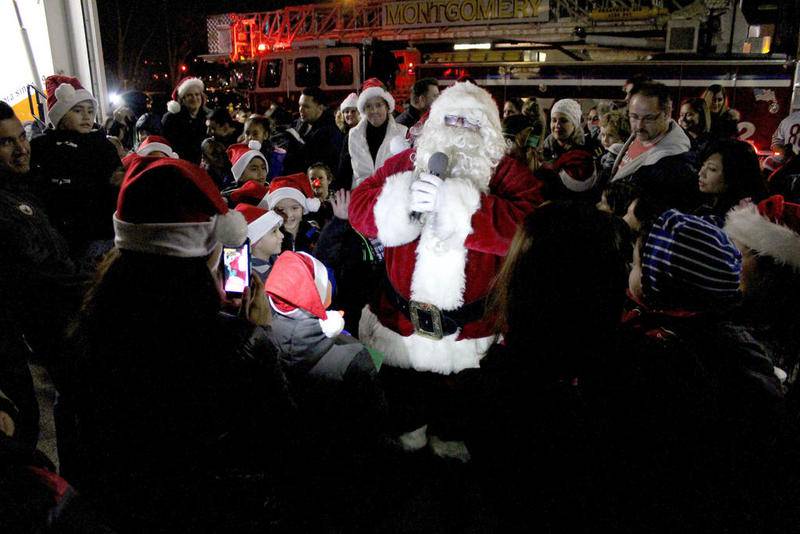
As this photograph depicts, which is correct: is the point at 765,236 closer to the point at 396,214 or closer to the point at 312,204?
the point at 396,214

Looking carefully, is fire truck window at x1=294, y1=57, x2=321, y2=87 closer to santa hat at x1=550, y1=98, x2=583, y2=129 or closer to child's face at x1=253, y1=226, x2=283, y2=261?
santa hat at x1=550, y1=98, x2=583, y2=129

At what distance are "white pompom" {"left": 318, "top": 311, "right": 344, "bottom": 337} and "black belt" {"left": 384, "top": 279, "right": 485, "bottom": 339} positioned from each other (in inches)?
15.2

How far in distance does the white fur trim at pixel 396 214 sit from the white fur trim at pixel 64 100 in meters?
2.77

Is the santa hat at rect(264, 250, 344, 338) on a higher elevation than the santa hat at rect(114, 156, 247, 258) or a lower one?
lower

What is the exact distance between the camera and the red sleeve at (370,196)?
Result: 2775 millimetres

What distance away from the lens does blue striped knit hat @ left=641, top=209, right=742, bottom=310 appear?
1655 millimetres

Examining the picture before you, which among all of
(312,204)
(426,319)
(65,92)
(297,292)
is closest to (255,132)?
(65,92)

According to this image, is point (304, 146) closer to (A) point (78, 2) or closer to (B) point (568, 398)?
(A) point (78, 2)

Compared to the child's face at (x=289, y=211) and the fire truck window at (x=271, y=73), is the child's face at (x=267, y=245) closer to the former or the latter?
the child's face at (x=289, y=211)

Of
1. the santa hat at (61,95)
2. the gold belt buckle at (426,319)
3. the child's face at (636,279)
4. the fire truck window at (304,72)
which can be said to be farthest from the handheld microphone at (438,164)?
the fire truck window at (304,72)

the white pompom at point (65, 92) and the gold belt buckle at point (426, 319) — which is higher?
the white pompom at point (65, 92)

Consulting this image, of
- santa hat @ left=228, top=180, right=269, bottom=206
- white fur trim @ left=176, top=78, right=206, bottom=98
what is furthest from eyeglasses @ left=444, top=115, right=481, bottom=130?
white fur trim @ left=176, top=78, right=206, bottom=98

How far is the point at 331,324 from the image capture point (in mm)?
2729

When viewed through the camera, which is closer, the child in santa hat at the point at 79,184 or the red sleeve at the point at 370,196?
the red sleeve at the point at 370,196
